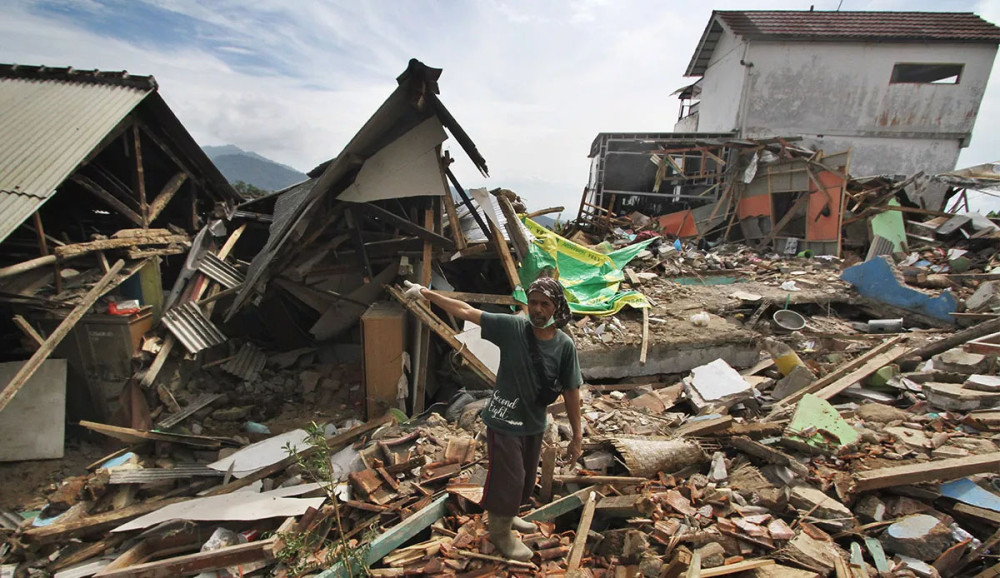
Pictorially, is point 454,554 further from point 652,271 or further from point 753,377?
point 652,271

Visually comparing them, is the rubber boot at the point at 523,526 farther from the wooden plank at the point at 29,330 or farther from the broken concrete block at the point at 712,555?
the wooden plank at the point at 29,330

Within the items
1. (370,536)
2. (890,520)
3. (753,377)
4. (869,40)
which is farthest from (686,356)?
(869,40)

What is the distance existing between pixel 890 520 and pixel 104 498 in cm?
633

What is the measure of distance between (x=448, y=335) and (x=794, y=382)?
423 centimetres

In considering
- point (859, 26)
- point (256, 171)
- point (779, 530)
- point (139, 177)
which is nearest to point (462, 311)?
point (779, 530)

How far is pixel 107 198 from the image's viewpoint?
5719mm

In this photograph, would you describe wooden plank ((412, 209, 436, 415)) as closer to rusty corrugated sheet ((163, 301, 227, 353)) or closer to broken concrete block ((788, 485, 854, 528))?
rusty corrugated sheet ((163, 301, 227, 353))

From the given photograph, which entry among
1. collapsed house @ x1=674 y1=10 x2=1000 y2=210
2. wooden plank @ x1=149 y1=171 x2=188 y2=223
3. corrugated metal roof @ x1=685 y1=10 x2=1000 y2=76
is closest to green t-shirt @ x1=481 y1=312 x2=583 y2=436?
wooden plank @ x1=149 y1=171 x2=188 y2=223

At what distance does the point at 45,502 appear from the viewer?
13.4 feet

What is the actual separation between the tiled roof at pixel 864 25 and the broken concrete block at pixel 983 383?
15103 millimetres

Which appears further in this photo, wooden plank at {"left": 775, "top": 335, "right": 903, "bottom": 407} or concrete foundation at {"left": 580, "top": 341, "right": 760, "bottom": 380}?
concrete foundation at {"left": 580, "top": 341, "right": 760, "bottom": 380}

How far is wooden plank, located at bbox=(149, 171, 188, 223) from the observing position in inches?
251

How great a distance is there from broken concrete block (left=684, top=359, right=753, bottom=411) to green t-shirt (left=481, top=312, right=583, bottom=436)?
2965mm

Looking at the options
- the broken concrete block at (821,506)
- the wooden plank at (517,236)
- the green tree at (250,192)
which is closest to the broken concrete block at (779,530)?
the broken concrete block at (821,506)
